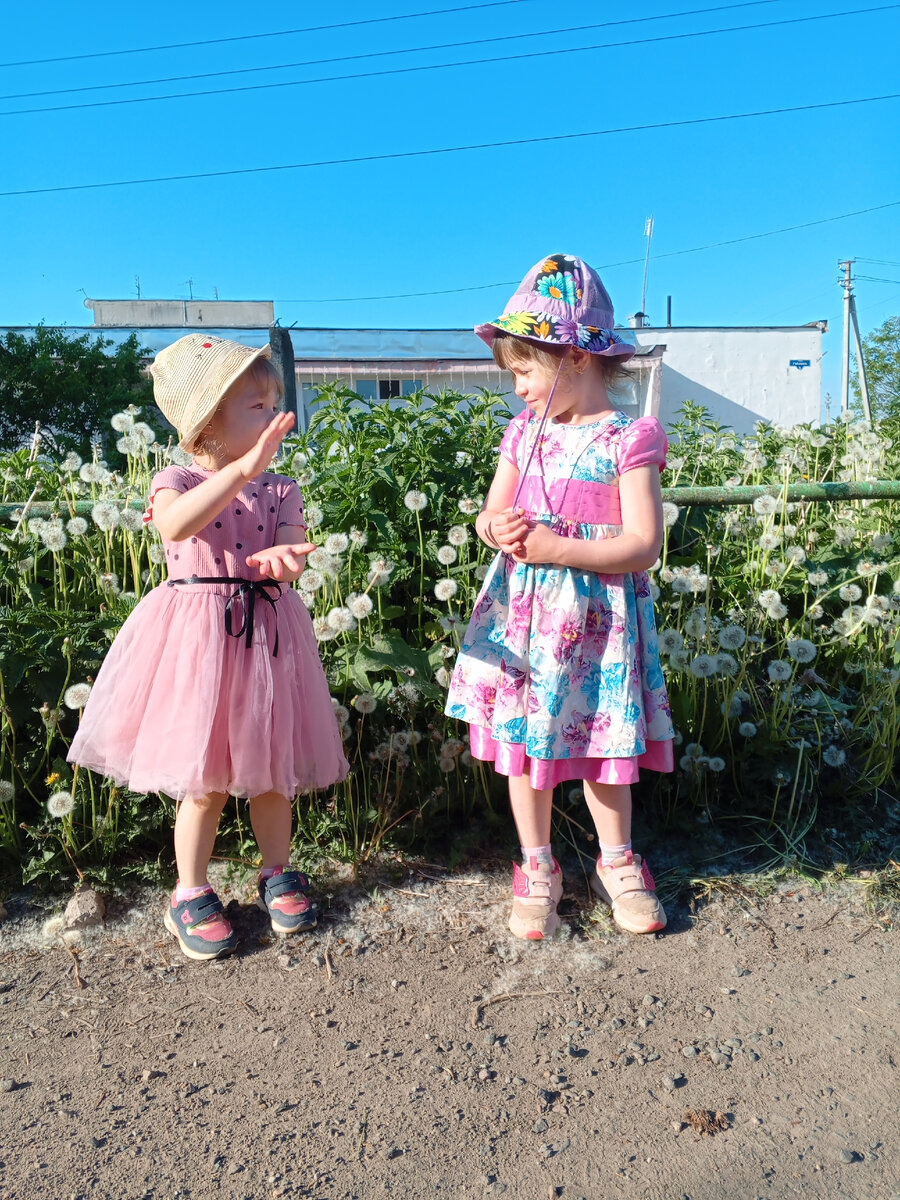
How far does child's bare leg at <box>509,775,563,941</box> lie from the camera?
221 centimetres

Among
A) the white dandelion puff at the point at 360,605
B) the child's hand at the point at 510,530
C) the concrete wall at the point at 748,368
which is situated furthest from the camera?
the concrete wall at the point at 748,368

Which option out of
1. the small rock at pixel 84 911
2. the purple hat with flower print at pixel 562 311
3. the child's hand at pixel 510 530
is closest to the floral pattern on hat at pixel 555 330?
the purple hat with flower print at pixel 562 311

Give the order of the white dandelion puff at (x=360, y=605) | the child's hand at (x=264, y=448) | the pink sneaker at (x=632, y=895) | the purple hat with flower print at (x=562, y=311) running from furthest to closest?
the white dandelion puff at (x=360, y=605) < the pink sneaker at (x=632, y=895) < the purple hat with flower print at (x=562, y=311) < the child's hand at (x=264, y=448)

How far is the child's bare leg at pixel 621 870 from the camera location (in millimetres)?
2219

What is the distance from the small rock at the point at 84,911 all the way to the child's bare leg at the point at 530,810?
3.59 feet

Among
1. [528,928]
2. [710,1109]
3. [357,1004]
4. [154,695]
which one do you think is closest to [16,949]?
[154,695]

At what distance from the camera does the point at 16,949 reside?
2184mm

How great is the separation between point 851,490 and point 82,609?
104 inches

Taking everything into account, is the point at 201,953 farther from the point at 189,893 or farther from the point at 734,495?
the point at 734,495

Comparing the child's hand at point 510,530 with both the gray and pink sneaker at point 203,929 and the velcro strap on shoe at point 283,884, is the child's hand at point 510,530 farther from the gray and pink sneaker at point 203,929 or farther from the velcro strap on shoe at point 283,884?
the gray and pink sneaker at point 203,929

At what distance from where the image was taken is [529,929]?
220 cm

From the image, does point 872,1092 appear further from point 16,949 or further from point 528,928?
point 16,949

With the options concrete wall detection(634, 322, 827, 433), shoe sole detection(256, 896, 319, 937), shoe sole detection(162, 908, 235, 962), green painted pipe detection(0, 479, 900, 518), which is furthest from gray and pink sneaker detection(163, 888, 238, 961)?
concrete wall detection(634, 322, 827, 433)

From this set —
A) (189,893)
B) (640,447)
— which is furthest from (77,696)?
(640,447)
